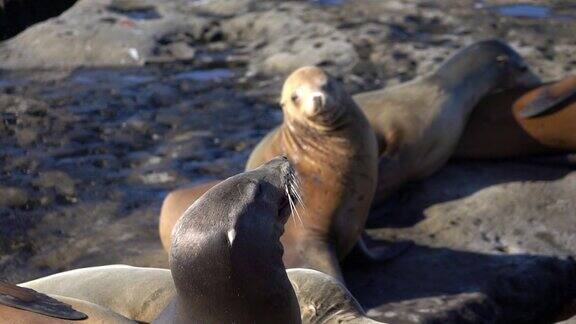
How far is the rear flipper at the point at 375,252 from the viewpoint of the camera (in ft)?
22.5

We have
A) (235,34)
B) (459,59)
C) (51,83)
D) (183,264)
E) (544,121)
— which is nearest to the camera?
(183,264)

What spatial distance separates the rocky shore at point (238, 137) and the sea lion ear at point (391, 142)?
29cm

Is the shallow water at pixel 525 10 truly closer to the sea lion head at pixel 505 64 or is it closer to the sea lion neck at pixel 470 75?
the sea lion head at pixel 505 64

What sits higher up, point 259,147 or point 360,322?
point 360,322

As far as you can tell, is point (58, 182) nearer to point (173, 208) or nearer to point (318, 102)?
point (173, 208)

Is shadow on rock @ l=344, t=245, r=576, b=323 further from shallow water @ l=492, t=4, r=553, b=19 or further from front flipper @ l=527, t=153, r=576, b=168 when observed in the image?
shallow water @ l=492, t=4, r=553, b=19

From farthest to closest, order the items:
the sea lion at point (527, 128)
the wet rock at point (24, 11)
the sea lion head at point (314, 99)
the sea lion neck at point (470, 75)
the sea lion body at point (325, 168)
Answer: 1. the sea lion neck at point (470, 75)
2. the sea lion at point (527, 128)
3. the sea lion head at point (314, 99)
4. the sea lion body at point (325, 168)
5. the wet rock at point (24, 11)

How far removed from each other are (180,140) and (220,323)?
17.6 feet

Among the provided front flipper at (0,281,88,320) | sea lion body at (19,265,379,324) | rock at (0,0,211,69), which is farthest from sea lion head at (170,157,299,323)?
rock at (0,0,211,69)

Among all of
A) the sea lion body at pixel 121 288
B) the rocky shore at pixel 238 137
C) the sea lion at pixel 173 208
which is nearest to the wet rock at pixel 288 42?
the rocky shore at pixel 238 137

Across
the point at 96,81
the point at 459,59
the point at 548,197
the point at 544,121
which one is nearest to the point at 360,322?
the point at 548,197

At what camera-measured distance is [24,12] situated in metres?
5.88

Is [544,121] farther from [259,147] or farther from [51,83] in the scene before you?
[51,83]

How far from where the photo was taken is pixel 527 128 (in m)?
8.64
